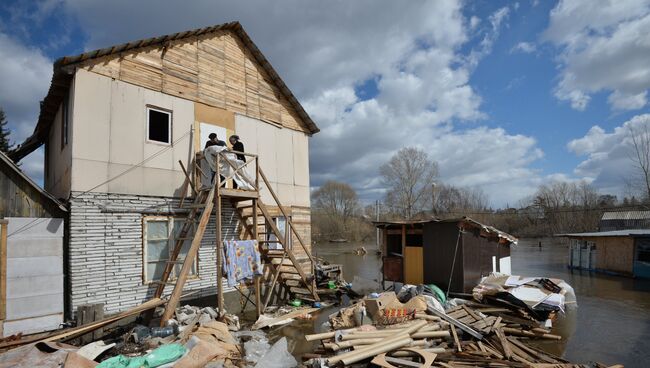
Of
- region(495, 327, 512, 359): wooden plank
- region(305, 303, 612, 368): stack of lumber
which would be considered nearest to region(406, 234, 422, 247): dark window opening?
region(305, 303, 612, 368): stack of lumber

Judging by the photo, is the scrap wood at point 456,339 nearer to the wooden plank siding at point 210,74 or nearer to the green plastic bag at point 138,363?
the green plastic bag at point 138,363

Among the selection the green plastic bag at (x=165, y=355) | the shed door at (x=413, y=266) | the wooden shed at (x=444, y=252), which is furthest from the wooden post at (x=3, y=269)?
the shed door at (x=413, y=266)

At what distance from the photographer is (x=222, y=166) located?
10297 mm

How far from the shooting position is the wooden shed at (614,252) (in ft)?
64.3

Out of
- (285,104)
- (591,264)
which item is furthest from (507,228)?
(285,104)

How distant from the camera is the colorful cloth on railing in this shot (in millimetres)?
9705

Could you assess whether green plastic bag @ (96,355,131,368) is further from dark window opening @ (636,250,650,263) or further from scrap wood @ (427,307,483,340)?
dark window opening @ (636,250,650,263)

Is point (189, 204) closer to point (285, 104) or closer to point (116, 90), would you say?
point (116, 90)

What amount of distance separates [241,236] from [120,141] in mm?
4625

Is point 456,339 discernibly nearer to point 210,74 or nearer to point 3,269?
point 3,269

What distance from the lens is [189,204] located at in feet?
35.3

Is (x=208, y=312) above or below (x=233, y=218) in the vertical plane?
below

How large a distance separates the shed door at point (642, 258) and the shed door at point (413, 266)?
46.4 ft

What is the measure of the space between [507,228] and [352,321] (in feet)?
202
